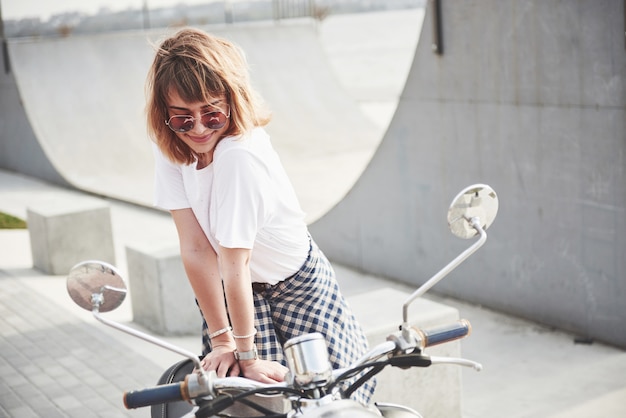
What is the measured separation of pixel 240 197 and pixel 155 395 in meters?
0.54

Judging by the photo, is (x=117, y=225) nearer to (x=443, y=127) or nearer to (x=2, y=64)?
(x=443, y=127)

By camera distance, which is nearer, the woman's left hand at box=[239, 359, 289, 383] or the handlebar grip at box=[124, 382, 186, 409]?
the handlebar grip at box=[124, 382, 186, 409]

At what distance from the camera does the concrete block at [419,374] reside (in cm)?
453

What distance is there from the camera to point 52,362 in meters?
5.95

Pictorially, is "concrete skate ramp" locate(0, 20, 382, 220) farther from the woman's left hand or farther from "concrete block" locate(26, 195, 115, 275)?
the woman's left hand

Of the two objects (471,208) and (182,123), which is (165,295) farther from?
(471,208)

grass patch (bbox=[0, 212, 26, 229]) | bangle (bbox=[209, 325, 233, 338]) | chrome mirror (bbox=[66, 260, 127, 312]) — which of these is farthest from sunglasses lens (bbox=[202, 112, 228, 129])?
grass patch (bbox=[0, 212, 26, 229])

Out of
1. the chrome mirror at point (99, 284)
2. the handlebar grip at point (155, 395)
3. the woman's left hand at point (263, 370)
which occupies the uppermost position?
the chrome mirror at point (99, 284)

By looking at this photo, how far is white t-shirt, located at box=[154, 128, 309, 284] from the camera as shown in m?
2.21

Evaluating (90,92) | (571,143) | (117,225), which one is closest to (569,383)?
(571,143)

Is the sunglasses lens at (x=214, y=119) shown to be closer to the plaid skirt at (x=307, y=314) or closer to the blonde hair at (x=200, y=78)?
the blonde hair at (x=200, y=78)

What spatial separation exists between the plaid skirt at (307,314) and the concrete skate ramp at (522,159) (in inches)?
158

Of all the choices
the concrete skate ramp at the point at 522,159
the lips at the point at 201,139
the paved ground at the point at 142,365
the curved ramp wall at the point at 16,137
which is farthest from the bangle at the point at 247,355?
the curved ramp wall at the point at 16,137

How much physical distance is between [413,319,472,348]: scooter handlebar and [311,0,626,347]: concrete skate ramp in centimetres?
416
